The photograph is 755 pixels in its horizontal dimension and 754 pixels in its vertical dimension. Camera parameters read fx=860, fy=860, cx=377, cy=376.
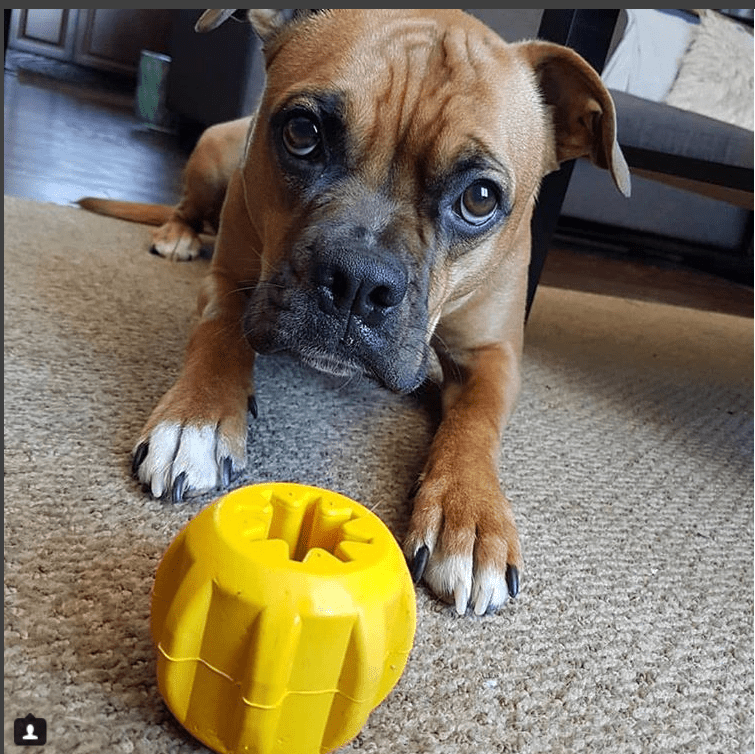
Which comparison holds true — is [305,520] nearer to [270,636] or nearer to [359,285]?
[270,636]

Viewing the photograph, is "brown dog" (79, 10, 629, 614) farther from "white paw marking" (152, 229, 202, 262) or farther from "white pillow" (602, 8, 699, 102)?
"white pillow" (602, 8, 699, 102)

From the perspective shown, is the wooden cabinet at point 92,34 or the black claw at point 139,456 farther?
the wooden cabinet at point 92,34

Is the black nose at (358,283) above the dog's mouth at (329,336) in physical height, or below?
above

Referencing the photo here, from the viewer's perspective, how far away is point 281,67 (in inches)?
49.6

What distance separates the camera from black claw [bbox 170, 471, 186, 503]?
97cm

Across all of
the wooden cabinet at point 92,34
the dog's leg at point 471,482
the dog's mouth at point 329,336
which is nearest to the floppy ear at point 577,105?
the dog's leg at point 471,482

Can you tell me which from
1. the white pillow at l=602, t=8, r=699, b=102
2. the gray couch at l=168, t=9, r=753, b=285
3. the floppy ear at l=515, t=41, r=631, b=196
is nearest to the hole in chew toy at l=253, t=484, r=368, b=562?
the floppy ear at l=515, t=41, r=631, b=196

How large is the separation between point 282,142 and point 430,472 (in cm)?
49

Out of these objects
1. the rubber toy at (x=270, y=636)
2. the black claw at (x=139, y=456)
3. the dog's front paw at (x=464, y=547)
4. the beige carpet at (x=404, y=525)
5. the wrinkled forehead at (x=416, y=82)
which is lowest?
the beige carpet at (x=404, y=525)

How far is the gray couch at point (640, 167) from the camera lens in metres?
2.02

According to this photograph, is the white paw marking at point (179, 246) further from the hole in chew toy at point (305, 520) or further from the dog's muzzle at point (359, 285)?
the hole in chew toy at point (305, 520)

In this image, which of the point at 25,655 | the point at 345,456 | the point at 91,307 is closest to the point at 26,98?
the point at 91,307

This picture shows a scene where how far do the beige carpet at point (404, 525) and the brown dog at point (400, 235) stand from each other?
2.7 inches

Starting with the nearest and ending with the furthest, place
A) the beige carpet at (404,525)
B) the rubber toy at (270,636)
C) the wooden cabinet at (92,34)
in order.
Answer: the rubber toy at (270,636)
the beige carpet at (404,525)
the wooden cabinet at (92,34)
